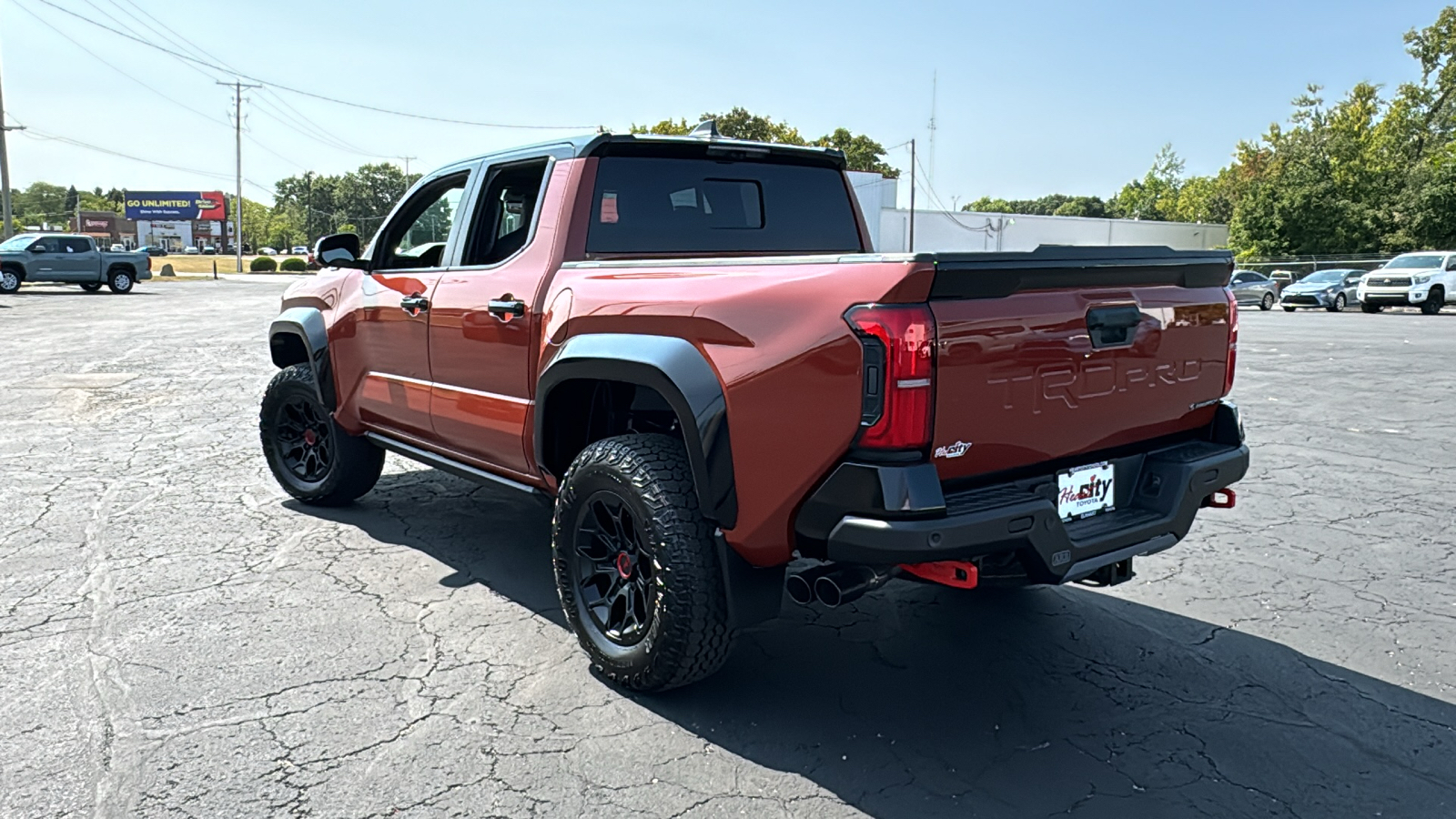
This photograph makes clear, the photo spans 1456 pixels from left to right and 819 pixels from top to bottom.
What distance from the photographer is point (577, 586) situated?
3.77 meters

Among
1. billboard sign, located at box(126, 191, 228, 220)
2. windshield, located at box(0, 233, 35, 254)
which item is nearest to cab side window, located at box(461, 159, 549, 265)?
windshield, located at box(0, 233, 35, 254)

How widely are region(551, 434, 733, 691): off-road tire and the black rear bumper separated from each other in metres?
0.40

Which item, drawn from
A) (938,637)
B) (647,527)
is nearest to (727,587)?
(647,527)

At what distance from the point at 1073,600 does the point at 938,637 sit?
2.90 ft

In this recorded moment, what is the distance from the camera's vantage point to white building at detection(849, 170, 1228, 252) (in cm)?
4925

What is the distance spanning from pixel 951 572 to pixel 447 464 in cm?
271

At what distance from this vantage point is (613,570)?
3.71m

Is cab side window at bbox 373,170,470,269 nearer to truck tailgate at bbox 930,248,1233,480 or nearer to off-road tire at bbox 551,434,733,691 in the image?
off-road tire at bbox 551,434,733,691

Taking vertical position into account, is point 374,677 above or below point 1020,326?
below

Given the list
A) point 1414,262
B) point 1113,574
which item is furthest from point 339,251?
point 1414,262

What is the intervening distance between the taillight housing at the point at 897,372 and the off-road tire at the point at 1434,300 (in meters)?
31.5

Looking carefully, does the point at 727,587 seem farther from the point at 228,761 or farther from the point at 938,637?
the point at 228,761

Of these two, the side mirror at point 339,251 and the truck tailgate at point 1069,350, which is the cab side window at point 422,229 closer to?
the side mirror at point 339,251

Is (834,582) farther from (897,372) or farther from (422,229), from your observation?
(422,229)
